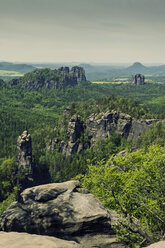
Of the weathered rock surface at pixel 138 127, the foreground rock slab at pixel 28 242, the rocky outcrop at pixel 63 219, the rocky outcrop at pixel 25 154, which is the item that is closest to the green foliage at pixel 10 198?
the rocky outcrop at pixel 25 154

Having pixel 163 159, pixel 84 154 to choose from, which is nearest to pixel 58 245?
pixel 163 159

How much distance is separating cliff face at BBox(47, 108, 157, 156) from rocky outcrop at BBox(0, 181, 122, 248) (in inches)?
5611

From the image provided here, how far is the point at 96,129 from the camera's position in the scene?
185 m

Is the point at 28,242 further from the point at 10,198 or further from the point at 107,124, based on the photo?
the point at 107,124

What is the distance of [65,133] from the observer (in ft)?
633

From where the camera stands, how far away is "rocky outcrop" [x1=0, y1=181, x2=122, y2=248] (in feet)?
79.6

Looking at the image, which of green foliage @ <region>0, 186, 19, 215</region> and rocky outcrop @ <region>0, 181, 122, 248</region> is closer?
rocky outcrop @ <region>0, 181, 122, 248</region>

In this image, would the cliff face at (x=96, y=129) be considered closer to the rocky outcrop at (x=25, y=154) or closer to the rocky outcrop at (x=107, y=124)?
the rocky outcrop at (x=107, y=124)

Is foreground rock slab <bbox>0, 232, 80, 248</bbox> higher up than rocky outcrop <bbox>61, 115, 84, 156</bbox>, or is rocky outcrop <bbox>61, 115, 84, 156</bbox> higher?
foreground rock slab <bbox>0, 232, 80, 248</bbox>

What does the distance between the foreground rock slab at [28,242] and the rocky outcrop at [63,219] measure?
6.35ft

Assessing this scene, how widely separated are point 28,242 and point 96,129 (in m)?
166

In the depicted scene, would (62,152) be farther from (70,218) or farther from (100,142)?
(70,218)

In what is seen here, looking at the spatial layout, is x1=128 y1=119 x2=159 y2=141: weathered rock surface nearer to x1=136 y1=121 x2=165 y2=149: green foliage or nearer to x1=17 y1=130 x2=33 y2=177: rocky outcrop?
x1=136 y1=121 x2=165 y2=149: green foliage

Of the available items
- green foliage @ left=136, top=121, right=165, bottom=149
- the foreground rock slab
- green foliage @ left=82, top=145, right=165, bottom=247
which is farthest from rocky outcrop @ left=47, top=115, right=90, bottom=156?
the foreground rock slab
